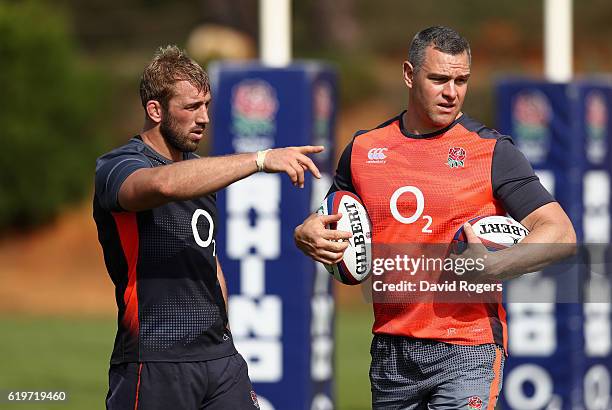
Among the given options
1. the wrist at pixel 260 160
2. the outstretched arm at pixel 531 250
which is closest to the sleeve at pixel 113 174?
the wrist at pixel 260 160

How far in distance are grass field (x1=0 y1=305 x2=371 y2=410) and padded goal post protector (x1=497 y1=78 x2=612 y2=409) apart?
1.76 metres

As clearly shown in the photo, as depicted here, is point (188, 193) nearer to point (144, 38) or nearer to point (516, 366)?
point (516, 366)

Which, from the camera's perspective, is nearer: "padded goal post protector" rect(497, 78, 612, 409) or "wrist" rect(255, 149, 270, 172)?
"wrist" rect(255, 149, 270, 172)

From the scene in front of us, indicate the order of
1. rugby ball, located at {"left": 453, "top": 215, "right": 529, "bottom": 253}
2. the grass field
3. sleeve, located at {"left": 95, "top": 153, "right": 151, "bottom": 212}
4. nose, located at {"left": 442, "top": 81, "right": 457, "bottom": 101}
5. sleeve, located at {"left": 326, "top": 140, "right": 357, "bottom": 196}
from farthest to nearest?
1. the grass field
2. sleeve, located at {"left": 326, "top": 140, "right": 357, "bottom": 196}
3. nose, located at {"left": 442, "top": 81, "right": 457, "bottom": 101}
4. rugby ball, located at {"left": 453, "top": 215, "right": 529, "bottom": 253}
5. sleeve, located at {"left": 95, "top": 153, "right": 151, "bottom": 212}

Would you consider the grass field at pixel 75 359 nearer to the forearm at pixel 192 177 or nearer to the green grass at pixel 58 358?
the green grass at pixel 58 358

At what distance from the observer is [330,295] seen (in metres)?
9.09

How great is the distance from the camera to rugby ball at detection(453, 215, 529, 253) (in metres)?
5.14

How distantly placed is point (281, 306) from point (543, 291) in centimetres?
177

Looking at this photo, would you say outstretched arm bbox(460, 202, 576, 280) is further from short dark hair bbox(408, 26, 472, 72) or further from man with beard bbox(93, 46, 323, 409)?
man with beard bbox(93, 46, 323, 409)

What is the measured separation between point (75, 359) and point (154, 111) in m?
10.4

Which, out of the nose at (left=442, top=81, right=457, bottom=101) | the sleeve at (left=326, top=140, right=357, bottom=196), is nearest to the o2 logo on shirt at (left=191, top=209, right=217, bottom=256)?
the sleeve at (left=326, top=140, right=357, bottom=196)

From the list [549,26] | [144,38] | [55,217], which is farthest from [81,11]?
[549,26]

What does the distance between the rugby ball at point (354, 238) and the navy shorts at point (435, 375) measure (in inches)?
11.8

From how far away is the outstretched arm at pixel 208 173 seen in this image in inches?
188
